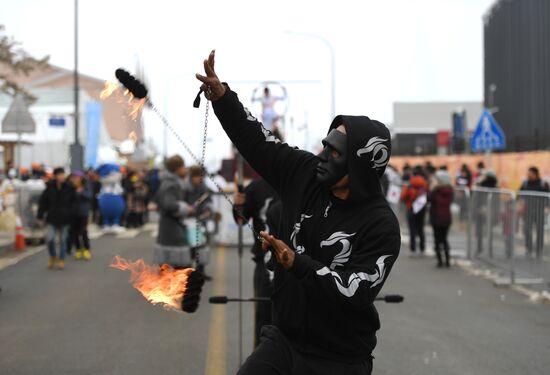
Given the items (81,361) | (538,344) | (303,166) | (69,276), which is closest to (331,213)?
(303,166)

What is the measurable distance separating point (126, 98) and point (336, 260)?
1.38 meters

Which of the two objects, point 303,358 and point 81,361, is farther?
point 81,361

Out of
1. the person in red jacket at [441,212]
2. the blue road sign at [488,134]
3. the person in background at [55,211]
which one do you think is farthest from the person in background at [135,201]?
the person in red jacket at [441,212]

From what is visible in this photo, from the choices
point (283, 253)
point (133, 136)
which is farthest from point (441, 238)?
point (283, 253)

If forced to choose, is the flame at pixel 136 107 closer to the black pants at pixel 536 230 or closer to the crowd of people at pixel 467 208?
the crowd of people at pixel 467 208

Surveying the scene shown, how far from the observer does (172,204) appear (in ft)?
34.1

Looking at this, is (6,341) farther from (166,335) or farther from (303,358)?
(303,358)

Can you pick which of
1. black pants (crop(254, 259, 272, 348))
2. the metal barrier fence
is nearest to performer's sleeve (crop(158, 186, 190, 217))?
black pants (crop(254, 259, 272, 348))

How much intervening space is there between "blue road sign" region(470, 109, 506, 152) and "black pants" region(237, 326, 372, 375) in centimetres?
1349

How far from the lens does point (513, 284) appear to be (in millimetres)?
11977

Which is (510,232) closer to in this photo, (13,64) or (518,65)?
(13,64)

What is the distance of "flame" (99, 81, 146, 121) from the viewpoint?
3846 mm

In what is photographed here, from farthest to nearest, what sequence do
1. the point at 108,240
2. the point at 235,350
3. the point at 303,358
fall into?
the point at 108,240
the point at 235,350
the point at 303,358

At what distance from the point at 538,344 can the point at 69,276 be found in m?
7.50
